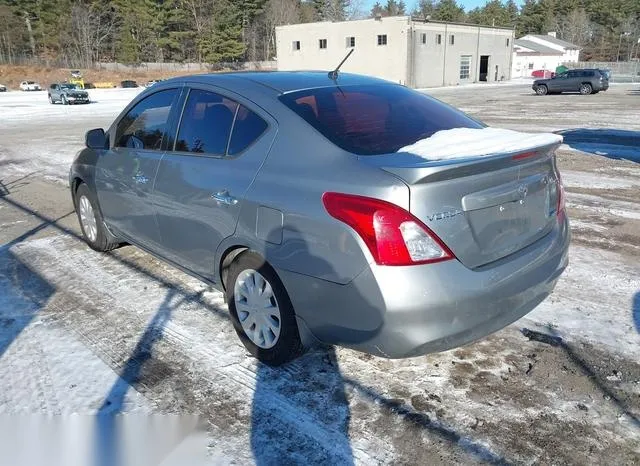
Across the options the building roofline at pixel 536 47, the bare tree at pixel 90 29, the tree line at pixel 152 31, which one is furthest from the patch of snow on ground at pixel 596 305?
the bare tree at pixel 90 29

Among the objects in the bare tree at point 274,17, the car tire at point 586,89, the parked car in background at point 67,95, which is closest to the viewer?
the car tire at point 586,89

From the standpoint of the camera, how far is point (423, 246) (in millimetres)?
2525

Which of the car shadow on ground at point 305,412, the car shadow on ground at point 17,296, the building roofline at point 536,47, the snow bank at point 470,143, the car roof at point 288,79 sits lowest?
the car shadow on ground at point 305,412

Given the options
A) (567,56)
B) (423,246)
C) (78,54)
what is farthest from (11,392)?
(567,56)

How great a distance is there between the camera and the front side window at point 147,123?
13.6 feet

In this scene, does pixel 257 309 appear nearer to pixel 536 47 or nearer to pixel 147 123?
pixel 147 123

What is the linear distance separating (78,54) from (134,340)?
83854 millimetres

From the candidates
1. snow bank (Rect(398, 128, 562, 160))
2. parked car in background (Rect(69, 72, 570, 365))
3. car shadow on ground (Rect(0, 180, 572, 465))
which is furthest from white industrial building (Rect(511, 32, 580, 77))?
car shadow on ground (Rect(0, 180, 572, 465))

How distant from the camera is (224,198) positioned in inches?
130

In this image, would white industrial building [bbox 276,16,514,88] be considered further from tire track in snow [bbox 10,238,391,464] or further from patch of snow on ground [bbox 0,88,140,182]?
tire track in snow [bbox 10,238,391,464]

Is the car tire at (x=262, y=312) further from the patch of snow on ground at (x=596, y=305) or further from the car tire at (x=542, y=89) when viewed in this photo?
the car tire at (x=542, y=89)

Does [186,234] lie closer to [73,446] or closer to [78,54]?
[73,446]

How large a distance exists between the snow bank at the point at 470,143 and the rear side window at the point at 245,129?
91cm

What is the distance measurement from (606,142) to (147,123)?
1089 cm
